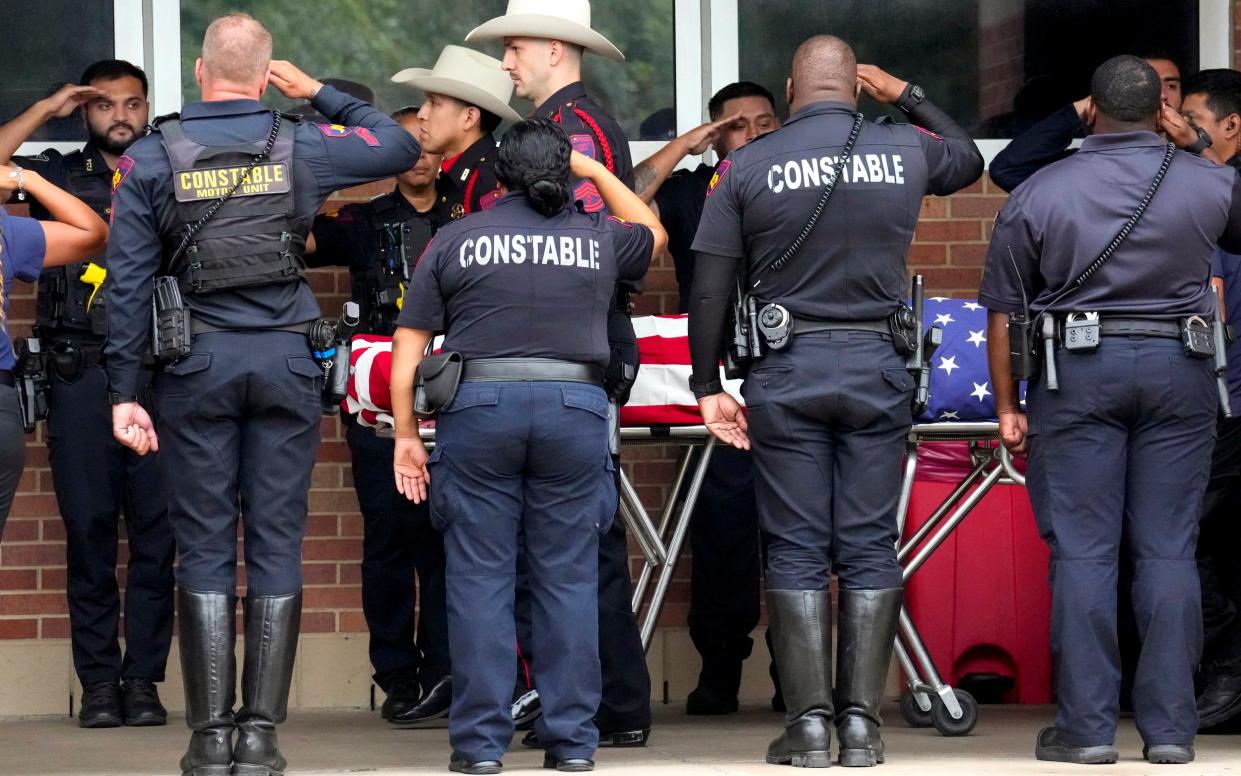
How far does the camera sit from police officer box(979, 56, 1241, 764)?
529 cm

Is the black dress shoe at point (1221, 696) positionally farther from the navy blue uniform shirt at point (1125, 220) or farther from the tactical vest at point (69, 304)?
the tactical vest at point (69, 304)

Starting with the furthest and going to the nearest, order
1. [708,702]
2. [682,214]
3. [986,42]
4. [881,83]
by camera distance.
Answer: [986,42], [708,702], [682,214], [881,83]

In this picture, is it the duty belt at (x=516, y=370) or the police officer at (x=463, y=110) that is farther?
the police officer at (x=463, y=110)

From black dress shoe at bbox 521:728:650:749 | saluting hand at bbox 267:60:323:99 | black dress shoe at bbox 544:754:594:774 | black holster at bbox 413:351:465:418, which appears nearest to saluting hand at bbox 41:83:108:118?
saluting hand at bbox 267:60:323:99

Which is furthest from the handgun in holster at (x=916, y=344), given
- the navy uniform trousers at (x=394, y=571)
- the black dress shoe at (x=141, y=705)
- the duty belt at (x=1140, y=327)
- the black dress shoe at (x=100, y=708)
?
the black dress shoe at (x=100, y=708)

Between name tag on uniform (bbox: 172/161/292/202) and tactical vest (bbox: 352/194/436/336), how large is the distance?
1.53m

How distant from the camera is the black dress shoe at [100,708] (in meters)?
6.72

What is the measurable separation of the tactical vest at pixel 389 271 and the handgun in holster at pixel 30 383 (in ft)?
3.65

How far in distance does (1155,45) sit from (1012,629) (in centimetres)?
240

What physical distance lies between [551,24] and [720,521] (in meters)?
1.98

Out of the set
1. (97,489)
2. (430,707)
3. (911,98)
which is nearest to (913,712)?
(430,707)

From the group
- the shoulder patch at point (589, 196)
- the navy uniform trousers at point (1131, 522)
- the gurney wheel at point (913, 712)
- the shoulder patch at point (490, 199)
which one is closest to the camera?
the navy uniform trousers at point (1131, 522)

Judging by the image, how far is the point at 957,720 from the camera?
6227 mm

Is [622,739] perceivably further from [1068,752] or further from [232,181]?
[232,181]
